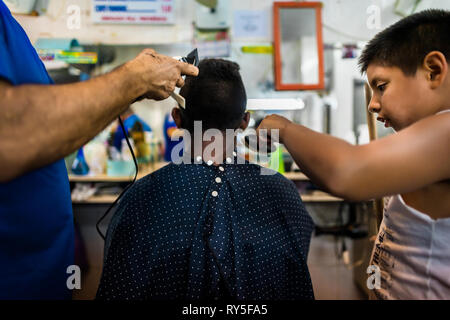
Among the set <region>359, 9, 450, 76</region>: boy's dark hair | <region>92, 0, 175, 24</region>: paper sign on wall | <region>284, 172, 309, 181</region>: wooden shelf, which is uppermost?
<region>92, 0, 175, 24</region>: paper sign on wall

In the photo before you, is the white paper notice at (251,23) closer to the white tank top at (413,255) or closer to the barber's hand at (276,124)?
the barber's hand at (276,124)

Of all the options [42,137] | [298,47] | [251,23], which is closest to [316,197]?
[298,47]

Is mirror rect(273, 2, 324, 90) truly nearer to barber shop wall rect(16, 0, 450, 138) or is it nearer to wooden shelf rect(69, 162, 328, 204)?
barber shop wall rect(16, 0, 450, 138)

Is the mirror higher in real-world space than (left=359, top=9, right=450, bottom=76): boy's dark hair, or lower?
higher

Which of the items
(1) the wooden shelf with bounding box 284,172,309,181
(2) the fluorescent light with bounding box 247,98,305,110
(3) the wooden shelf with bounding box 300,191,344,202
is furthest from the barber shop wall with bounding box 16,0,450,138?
(2) the fluorescent light with bounding box 247,98,305,110

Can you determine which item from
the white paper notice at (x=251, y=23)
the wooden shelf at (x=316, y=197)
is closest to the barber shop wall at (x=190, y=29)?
the white paper notice at (x=251, y=23)

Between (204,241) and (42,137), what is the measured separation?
0.63m

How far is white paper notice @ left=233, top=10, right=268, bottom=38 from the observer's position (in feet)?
8.06

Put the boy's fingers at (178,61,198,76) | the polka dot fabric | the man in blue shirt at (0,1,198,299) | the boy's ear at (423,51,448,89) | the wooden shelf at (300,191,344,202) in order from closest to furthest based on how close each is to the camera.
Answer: the man in blue shirt at (0,1,198,299), the boy's ear at (423,51,448,89), the boy's fingers at (178,61,198,76), the polka dot fabric, the wooden shelf at (300,191,344,202)

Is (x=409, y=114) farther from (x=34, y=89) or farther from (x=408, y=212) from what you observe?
(x=34, y=89)

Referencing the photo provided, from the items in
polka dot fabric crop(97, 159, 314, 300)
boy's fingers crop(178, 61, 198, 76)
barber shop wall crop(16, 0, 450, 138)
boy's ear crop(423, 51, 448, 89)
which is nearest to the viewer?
boy's ear crop(423, 51, 448, 89)

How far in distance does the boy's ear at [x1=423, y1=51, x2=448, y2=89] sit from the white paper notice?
6.32 feet

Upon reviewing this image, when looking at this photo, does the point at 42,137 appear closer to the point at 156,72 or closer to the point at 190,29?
the point at 156,72

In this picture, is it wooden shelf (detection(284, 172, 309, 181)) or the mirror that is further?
wooden shelf (detection(284, 172, 309, 181))
